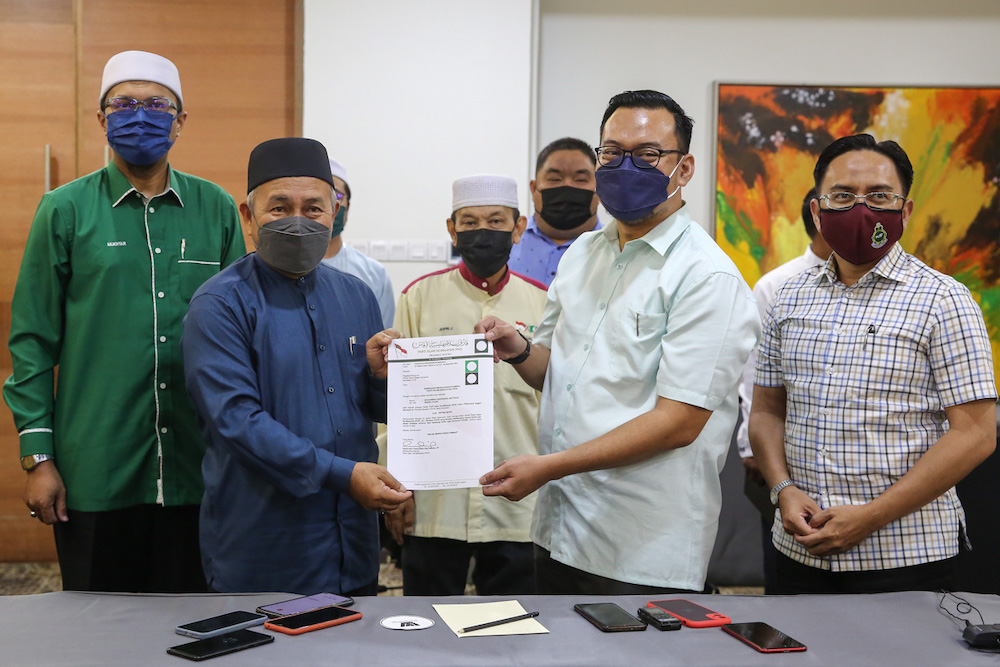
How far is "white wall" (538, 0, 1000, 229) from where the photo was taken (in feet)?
14.1

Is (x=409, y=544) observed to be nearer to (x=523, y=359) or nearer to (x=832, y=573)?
(x=523, y=359)

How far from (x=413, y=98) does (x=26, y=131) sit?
1.93m

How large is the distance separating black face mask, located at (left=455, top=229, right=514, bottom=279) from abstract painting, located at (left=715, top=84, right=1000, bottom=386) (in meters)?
2.22

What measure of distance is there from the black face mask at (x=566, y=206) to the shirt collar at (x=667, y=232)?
1118mm

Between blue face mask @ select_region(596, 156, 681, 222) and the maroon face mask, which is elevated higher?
blue face mask @ select_region(596, 156, 681, 222)

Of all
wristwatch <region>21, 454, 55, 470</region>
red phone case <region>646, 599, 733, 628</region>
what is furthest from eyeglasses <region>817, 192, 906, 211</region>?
wristwatch <region>21, 454, 55, 470</region>

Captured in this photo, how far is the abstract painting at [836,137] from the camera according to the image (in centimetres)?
427

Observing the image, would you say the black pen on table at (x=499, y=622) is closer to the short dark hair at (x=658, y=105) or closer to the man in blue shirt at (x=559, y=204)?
the short dark hair at (x=658, y=105)

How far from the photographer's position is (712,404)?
163 centimetres

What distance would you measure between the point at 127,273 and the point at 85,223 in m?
0.16

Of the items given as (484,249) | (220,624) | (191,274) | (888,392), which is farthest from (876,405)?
(191,274)

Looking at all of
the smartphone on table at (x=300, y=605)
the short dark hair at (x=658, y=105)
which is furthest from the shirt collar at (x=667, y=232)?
the smartphone on table at (x=300, y=605)

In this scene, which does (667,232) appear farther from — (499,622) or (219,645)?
(219,645)

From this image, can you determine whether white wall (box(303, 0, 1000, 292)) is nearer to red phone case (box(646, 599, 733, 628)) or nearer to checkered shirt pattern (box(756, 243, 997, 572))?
checkered shirt pattern (box(756, 243, 997, 572))
